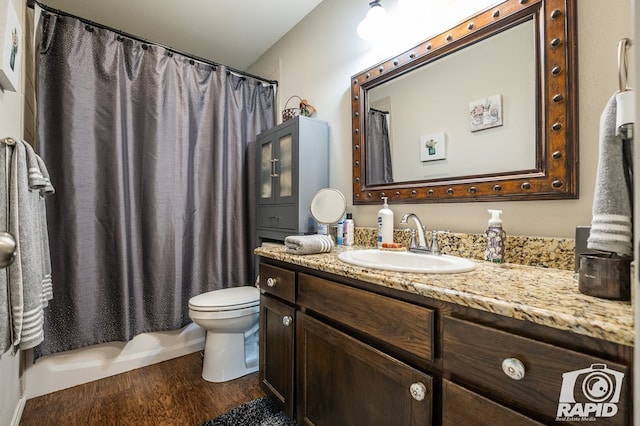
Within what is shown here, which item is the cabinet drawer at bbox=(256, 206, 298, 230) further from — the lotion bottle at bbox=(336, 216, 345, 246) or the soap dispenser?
the soap dispenser

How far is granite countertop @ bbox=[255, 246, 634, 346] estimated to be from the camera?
0.48 metres

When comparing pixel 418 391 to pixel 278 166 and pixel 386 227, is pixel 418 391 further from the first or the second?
pixel 278 166

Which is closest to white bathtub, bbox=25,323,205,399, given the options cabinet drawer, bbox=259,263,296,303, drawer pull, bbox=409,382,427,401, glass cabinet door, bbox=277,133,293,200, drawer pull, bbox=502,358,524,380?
cabinet drawer, bbox=259,263,296,303

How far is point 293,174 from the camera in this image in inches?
70.5

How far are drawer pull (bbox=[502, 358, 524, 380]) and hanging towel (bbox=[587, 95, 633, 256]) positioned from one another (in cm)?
31

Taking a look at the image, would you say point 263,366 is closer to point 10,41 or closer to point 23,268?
point 23,268

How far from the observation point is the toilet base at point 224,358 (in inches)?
68.0

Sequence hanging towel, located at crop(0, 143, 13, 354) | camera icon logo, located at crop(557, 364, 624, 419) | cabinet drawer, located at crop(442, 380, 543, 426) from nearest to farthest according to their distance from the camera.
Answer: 1. camera icon logo, located at crop(557, 364, 624, 419)
2. cabinet drawer, located at crop(442, 380, 543, 426)
3. hanging towel, located at crop(0, 143, 13, 354)

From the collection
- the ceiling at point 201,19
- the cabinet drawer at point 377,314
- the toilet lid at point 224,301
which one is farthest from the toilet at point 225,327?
the ceiling at point 201,19

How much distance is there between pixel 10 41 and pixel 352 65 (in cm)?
153

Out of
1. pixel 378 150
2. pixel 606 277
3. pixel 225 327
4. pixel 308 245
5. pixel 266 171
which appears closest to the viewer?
pixel 606 277

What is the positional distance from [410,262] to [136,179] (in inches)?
68.6

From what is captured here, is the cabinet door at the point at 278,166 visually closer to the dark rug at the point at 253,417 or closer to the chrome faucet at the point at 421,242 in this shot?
the chrome faucet at the point at 421,242

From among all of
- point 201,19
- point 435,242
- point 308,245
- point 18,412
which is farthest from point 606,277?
point 201,19
